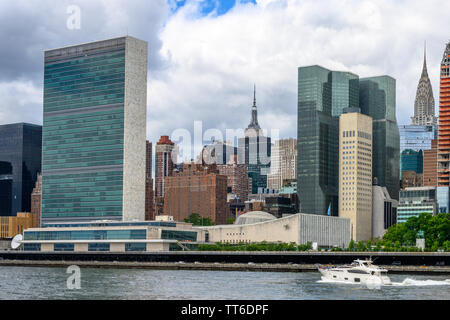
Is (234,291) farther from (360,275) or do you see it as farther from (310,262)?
(310,262)

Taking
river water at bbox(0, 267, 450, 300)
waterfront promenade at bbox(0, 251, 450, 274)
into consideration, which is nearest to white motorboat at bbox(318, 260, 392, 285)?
river water at bbox(0, 267, 450, 300)

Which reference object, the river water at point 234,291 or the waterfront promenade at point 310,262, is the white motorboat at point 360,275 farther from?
the waterfront promenade at point 310,262

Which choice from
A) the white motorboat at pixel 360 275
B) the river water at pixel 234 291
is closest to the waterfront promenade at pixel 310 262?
the white motorboat at pixel 360 275

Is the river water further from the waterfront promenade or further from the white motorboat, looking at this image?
the waterfront promenade

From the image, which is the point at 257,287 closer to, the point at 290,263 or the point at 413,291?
the point at 413,291

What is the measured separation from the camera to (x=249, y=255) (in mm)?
196250

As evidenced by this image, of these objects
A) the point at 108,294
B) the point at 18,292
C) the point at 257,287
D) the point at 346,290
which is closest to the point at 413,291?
the point at 346,290

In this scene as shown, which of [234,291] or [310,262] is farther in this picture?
[310,262]

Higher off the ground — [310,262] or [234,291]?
[234,291]

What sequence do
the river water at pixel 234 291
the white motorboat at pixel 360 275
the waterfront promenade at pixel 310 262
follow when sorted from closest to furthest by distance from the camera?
the river water at pixel 234 291 → the white motorboat at pixel 360 275 → the waterfront promenade at pixel 310 262

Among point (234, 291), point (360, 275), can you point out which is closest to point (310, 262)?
point (360, 275)
